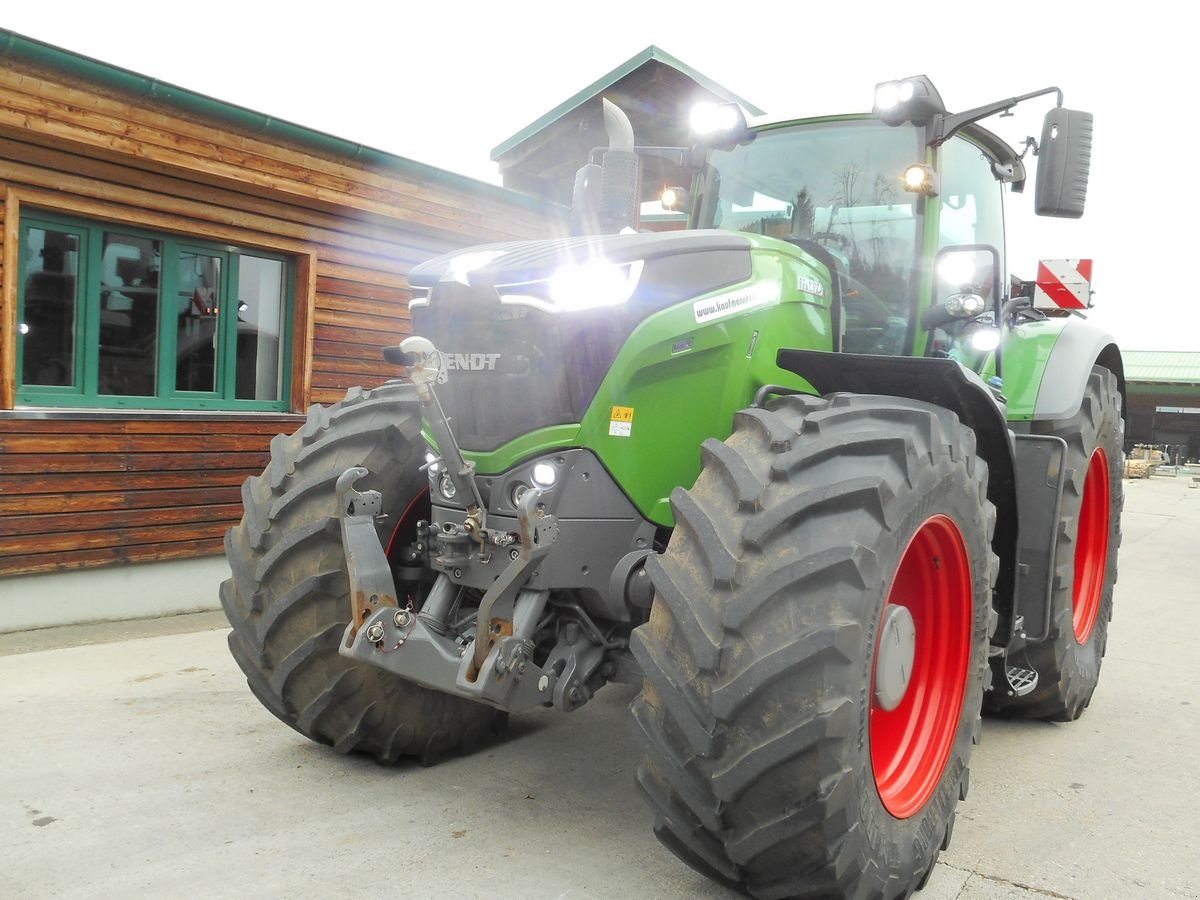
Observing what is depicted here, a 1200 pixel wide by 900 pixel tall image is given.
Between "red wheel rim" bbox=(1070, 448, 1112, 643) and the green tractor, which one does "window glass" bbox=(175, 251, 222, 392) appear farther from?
"red wheel rim" bbox=(1070, 448, 1112, 643)

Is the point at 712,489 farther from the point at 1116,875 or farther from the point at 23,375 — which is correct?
the point at 23,375

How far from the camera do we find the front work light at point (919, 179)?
3.56 meters

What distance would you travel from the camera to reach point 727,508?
245 centimetres

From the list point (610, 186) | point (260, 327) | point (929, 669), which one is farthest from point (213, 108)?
point (929, 669)

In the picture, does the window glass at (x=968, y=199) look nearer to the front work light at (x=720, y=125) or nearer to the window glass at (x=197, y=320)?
the front work light at (x=720, y=125)

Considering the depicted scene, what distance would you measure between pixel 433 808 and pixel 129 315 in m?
4.61

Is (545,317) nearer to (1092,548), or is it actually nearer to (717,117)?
(717,117)

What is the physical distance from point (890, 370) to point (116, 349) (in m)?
5.20

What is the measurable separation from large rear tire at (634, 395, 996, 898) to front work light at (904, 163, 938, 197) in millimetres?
1220

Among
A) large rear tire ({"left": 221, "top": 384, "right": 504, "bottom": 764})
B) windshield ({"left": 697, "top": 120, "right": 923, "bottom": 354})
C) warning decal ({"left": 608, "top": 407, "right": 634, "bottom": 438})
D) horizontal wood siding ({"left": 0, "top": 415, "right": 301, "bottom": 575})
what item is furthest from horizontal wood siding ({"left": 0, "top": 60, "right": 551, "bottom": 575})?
warning decal ({"left": 608, "top": 407, "right": 634, "bottom": 438})

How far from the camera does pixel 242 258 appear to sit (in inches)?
277

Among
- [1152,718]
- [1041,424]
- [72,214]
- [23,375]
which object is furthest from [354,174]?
[1152,718]

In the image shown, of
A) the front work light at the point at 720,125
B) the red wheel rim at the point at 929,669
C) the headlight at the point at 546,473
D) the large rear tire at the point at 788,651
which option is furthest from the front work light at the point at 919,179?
the headlight at the point at 546,473

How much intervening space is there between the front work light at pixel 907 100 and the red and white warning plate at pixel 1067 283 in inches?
232
